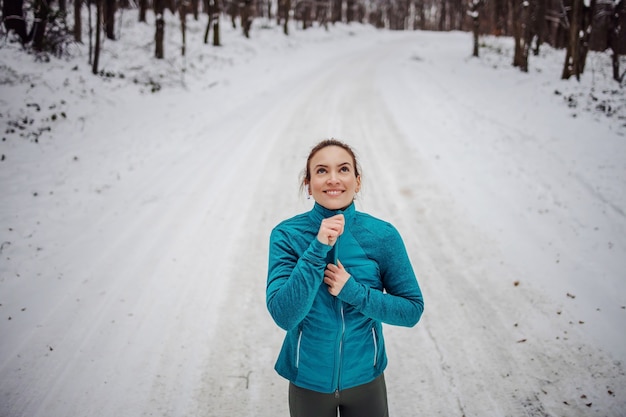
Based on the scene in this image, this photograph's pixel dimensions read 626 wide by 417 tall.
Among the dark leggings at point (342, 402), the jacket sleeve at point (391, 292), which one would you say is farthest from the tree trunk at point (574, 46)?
the dark leggings at point (342, 402)

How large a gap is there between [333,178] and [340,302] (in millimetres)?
592

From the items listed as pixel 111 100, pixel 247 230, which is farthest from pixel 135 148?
pixel 247 230

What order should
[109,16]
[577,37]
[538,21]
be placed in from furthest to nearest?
[538,21], [109,16], [577,37]

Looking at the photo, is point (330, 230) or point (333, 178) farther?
point (333, 178)

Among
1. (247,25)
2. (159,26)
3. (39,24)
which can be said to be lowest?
(39,24)

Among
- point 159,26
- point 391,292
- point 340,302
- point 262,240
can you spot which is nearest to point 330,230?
point 340,302

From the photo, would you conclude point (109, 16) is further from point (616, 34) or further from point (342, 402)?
point (616, 34)

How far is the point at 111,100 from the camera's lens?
1030 cm

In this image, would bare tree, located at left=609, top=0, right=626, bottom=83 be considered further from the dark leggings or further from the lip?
the dark leggings

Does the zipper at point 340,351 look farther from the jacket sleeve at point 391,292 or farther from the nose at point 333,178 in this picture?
the nose at point 333,178

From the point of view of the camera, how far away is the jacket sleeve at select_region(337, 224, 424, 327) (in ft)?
4.87

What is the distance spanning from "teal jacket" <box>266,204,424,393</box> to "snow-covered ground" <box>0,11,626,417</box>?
4.74 ft

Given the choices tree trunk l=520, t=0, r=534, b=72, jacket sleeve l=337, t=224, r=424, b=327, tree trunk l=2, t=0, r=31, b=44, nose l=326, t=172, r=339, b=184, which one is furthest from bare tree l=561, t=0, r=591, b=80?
tree trunk l=2, t=0, r=31, b=44

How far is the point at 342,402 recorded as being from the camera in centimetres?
167
